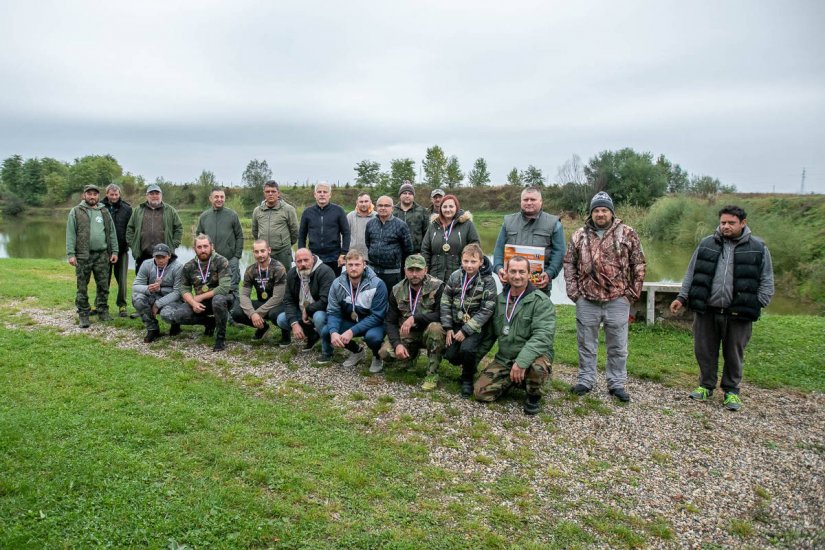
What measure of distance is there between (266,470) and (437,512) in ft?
4.42

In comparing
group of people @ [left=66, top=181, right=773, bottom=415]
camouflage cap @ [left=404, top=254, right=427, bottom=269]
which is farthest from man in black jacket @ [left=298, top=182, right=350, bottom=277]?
camouflage cap @ [left=404, top=254, right=427, bottom=269]

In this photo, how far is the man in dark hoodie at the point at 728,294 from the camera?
5.41m

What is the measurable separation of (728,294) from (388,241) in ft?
13.5

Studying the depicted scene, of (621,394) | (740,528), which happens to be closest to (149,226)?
(621,394)

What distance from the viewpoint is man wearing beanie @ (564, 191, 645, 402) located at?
5.60 metres

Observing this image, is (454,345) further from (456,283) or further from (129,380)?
(129,380)

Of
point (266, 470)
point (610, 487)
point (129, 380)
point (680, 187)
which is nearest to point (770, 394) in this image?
point (610, 487)

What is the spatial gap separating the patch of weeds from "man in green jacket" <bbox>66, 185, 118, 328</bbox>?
28.5 feet

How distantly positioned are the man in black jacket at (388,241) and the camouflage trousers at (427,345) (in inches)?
40.4

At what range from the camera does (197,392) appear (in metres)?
5.32

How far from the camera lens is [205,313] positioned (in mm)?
7355

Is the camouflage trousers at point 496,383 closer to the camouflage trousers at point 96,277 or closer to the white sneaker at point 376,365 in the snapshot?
the white sneaker at point 376,365

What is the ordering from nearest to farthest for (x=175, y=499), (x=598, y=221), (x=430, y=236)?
(x=175, y=499), (x=598, y=221), (x=430, y=236)

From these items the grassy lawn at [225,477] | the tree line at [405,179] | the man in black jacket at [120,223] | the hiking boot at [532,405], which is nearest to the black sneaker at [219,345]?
the grassy lawn at [225,477]
